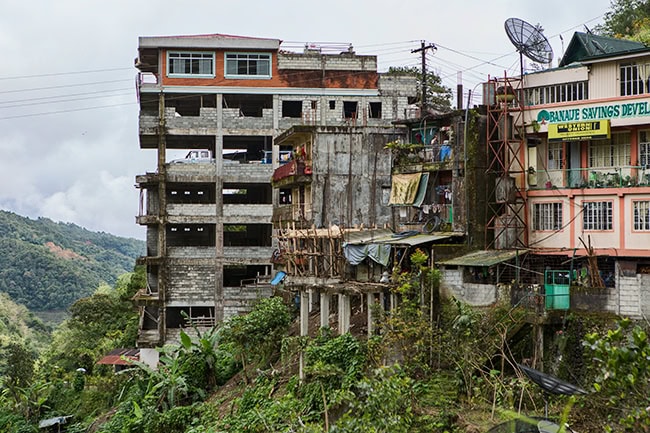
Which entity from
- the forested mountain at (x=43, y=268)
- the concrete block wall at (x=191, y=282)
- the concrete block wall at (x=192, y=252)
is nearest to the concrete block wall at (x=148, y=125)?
the concrete block wall at (x=192, y=252)

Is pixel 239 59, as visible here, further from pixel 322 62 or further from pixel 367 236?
pixel 367 236

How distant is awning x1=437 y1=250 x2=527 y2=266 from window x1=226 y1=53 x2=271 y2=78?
23239 millimetres

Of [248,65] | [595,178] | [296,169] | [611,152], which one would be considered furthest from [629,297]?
[248,65]

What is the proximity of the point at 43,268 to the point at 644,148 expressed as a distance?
9373cm

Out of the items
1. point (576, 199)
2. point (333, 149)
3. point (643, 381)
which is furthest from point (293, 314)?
point (643, 381)

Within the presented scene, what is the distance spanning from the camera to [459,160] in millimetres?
30047

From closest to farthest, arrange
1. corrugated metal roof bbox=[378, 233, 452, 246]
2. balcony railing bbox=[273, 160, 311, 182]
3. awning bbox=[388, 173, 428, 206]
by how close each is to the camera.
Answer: corrugated metal roof bbox=[378, 233, 452, 246] < awning bbox=[388, 173, 428, 206] < balcony railing bbox=[273, 160, 311, 182]

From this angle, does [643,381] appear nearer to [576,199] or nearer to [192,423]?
[576,199]

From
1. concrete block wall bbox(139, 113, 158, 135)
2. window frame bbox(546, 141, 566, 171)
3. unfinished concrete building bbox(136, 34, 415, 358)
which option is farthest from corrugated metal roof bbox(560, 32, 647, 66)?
Result: concrete block wall bbox(139, 113, 158, 135)

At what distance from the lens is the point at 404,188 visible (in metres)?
32.4

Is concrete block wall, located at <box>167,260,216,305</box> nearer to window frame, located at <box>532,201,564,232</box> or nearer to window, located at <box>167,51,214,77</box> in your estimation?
window, located at <box>167,51,214,77</box>

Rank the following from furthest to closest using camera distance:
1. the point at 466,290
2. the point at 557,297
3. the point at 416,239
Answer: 1. the point at 416,239
2. the point at 466,290
3. the point at 557,297

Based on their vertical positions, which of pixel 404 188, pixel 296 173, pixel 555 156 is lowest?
pixel 404 188

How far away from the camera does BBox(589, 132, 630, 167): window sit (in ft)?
94.2
